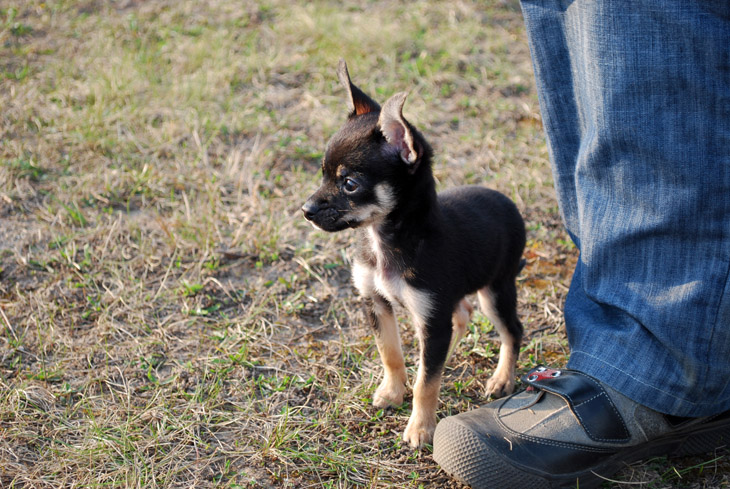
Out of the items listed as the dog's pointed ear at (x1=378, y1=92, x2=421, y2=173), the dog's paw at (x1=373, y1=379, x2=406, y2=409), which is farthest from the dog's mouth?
the dog's paw at (x1=373, y1=379, x2=406, y2=409)

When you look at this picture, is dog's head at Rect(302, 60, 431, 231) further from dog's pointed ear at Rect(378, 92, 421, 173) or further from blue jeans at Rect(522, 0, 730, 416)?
blue jeans at Rect(522, 0, 730, 416)

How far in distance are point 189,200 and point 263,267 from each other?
0.84 metres

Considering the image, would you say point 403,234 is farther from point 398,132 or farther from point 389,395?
point 389,395

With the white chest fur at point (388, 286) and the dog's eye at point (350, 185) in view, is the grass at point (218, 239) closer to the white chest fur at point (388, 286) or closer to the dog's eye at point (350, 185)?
the white chest fur at point (388, 286)

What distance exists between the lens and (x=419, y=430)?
2916 millimetres

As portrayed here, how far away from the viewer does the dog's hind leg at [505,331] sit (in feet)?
10.4

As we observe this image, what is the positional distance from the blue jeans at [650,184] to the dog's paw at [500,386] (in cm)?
45

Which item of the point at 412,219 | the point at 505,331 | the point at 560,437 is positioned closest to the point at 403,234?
the point at 412,219

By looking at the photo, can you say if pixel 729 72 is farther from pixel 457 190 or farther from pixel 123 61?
pixel 123 61

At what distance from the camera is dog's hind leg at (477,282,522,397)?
3169mm

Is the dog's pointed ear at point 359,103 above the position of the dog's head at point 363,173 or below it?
above

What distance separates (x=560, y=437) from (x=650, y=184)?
97 centimetres

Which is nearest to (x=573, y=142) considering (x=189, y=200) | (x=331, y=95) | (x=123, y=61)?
(x=189, y=200)

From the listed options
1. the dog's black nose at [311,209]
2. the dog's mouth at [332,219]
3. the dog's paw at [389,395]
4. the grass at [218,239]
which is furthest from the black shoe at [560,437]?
the dog's black nose at [311,209]
